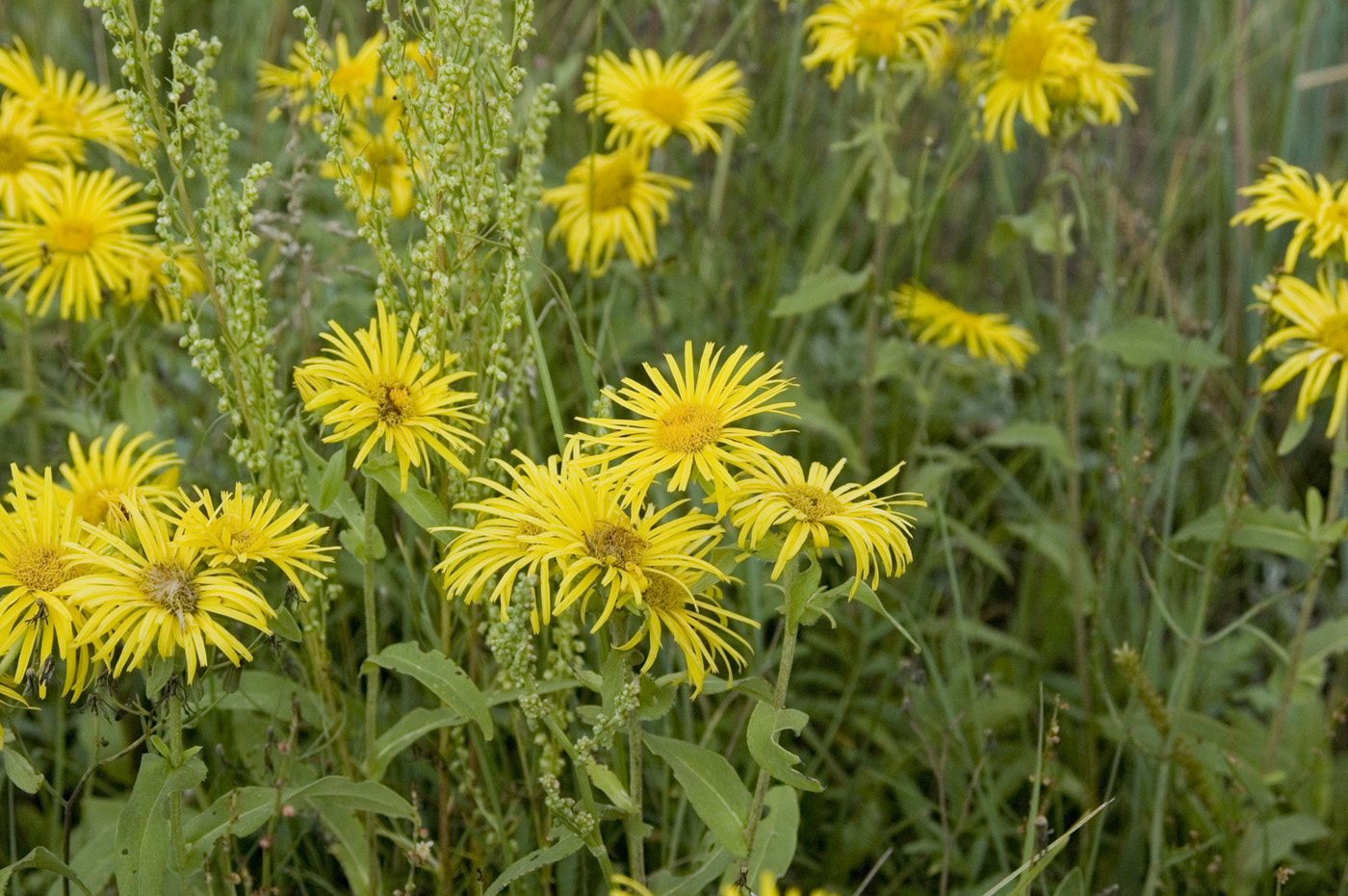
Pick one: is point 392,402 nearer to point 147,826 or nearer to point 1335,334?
point 147,826

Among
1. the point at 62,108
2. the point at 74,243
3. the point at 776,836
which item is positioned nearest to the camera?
the point at 776,836

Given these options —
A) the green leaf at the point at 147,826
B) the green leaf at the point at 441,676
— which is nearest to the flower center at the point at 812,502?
the green leaf at the point at 441,676

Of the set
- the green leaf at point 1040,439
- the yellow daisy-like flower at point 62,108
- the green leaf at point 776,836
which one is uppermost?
the yellow daisy-like flower at point 62,108

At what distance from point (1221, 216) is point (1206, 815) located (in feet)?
6.55

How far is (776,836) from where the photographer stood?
1686 millimetres

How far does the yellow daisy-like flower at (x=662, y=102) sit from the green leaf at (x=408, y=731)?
4.08 feet

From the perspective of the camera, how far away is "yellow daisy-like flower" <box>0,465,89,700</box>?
138 centimetres

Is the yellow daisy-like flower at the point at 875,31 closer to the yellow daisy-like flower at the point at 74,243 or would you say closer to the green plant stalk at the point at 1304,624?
the green plant stalk at the point at 1304,624

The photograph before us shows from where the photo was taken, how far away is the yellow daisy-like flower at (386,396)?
1.47m

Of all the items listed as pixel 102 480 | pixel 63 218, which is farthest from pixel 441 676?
pixel 63 218

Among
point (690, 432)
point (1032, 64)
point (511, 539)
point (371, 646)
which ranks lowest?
point (371, 646)

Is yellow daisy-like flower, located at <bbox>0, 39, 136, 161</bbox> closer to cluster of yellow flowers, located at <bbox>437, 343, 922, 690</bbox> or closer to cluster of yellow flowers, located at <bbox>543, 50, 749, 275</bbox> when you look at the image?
cluster of yellow flowers, located at <bbox>543, 50, 749, 275</bbox>

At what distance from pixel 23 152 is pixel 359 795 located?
148 centimetres

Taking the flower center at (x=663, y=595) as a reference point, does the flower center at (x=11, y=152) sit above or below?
above
